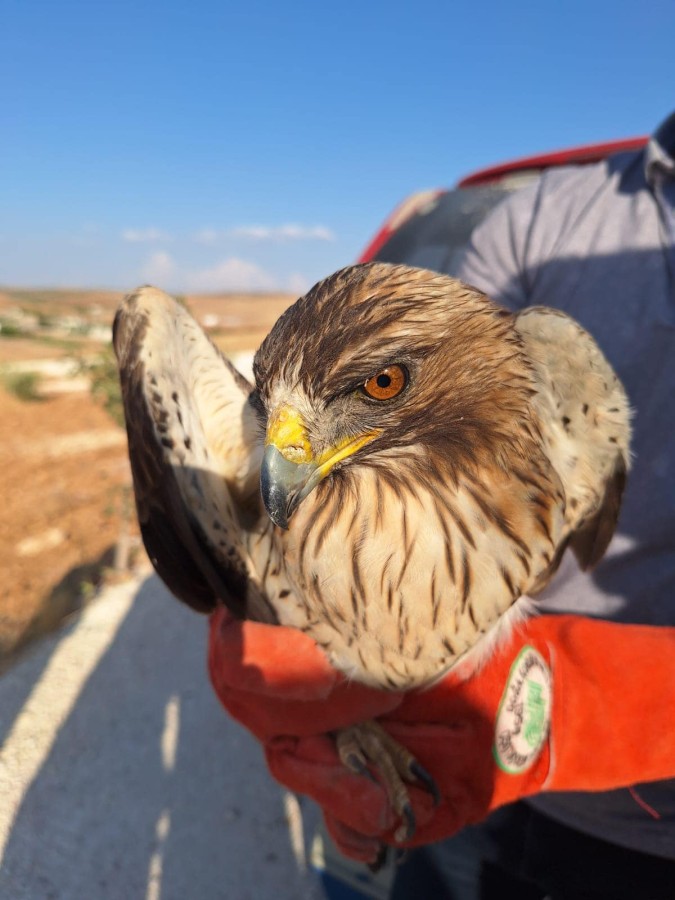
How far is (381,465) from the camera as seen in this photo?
2.33m

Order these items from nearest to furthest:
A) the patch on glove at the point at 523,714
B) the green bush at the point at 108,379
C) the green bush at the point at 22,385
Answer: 1. the patch on glove at the point at 523,714
2. the green bush at the point at 108,379
3. the green bush at the point at 22,385

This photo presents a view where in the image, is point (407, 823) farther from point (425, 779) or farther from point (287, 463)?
point (287, 463)

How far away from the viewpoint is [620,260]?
309 cm

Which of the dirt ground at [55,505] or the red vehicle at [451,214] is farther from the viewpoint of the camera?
the dirt ground at [55,505]

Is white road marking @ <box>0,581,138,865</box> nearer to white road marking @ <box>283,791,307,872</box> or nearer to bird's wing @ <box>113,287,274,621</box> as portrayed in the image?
white road marking @ <box>283,791,307,872</box>

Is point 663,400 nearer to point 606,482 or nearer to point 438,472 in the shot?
point 606,482

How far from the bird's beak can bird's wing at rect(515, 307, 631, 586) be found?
975 mm

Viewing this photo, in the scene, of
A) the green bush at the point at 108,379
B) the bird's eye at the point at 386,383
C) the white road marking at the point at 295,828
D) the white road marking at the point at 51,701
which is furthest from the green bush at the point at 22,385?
the bird's eye at the point at 386,383

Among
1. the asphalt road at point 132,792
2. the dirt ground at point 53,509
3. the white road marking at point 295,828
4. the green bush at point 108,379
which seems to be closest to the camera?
the asphalt road at point 132,792

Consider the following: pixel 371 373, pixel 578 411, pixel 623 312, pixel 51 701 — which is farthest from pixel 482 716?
pixel 51 701

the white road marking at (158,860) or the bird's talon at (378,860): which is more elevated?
the bird's talon at (378,860)

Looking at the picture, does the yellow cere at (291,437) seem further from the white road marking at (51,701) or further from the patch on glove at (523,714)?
the white road marking at (51,701)

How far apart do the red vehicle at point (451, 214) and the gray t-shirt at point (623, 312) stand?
A: 1.98ft

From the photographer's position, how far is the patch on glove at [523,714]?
8.75 ft
